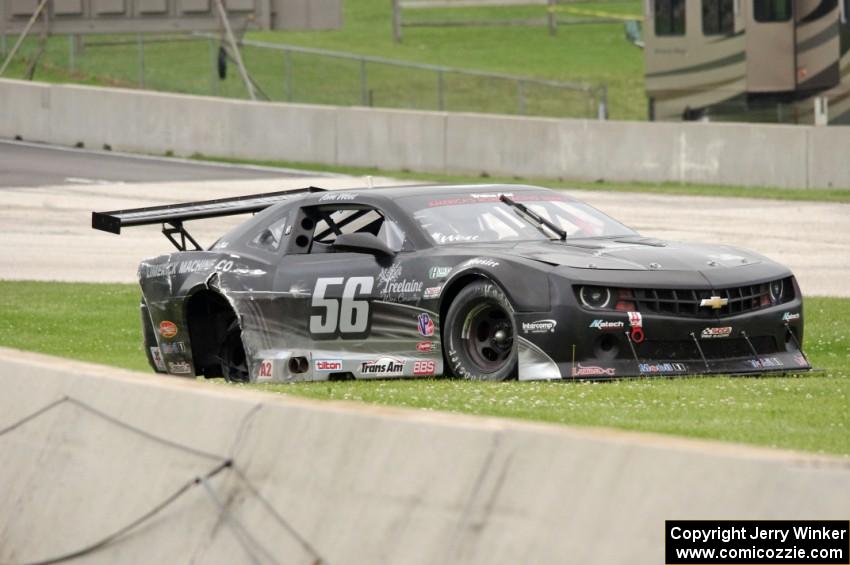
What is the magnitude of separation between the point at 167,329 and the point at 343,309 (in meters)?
1.71

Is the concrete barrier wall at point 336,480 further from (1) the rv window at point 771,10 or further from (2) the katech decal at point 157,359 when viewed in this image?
(1) the rv window at point 771,10

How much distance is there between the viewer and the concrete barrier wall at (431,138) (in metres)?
26.9

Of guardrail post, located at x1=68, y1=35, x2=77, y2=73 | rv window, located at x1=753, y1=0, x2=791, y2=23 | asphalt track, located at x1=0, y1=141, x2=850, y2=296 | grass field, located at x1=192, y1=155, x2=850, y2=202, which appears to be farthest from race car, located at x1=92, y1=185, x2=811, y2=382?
guardrail post, located at x1=68, y1=35, x2=77, y2=73

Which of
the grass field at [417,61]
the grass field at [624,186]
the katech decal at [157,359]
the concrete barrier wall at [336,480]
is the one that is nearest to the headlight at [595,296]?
the katech decal at [157,359]

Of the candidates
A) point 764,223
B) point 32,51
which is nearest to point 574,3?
point 32,51

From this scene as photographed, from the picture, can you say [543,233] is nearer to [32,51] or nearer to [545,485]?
[545,485]

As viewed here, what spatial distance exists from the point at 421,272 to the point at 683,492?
6308 mm

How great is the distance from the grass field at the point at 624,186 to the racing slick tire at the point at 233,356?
15025 mm

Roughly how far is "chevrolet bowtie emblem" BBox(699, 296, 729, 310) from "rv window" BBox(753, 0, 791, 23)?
21.8 meters

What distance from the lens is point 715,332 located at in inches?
407

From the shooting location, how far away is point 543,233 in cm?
1125

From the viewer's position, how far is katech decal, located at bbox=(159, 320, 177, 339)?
1226 centimetres

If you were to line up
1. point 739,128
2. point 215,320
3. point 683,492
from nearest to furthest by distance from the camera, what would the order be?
point 683,492
point 215,320
point 739,128

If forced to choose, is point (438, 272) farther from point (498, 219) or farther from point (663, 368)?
point (663, 368)
